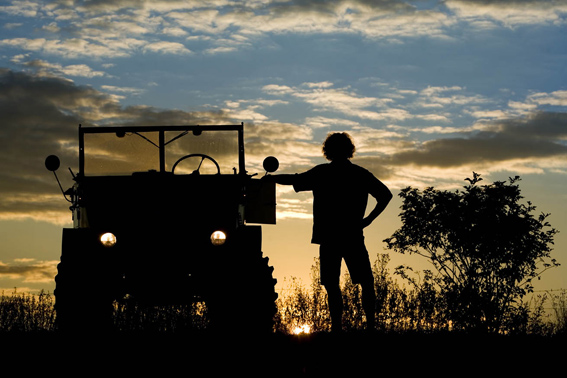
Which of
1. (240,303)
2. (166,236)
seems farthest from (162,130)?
(240,303)

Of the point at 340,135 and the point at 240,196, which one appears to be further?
the point at 240,196

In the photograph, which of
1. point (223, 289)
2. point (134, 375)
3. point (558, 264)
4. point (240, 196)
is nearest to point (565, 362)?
point (134, 375)

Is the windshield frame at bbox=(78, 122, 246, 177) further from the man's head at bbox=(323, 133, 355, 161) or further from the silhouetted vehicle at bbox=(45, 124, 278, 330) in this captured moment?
the man's head at bbox=(323, 133, 355, 161)

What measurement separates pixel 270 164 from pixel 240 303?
174 centimetres

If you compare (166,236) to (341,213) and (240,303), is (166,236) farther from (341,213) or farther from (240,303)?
(341,213)

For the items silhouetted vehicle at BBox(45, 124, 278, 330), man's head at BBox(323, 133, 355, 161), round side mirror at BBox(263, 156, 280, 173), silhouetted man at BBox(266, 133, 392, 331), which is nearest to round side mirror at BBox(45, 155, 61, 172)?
silhouetted vehicle at BBox(45, 124, 278, 330)

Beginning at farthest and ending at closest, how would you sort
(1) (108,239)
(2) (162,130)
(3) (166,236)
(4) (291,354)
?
(2) (162,130), (3) (166,236), (1) (108,239), (4) (291,354)

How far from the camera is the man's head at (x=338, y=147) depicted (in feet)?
23.7

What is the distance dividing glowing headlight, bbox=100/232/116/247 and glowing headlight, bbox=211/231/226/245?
1201 mm

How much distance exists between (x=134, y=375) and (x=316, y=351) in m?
1.57

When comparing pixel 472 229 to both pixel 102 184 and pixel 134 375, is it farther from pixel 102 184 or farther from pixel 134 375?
pixel 134 375

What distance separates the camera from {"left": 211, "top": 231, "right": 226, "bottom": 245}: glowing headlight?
905 cm

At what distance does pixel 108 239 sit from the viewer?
900 centimetres

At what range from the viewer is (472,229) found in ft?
61.7
